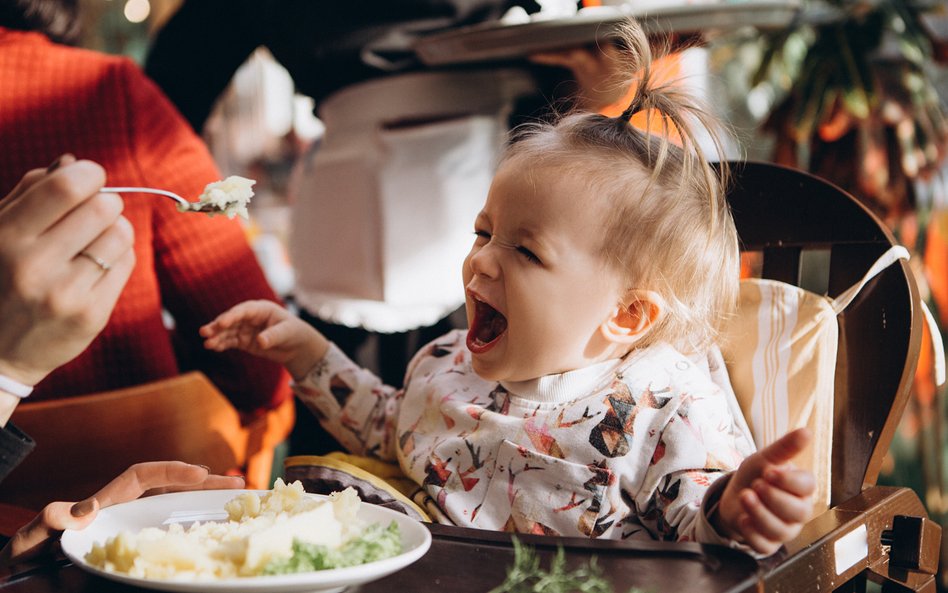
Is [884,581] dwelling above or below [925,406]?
above

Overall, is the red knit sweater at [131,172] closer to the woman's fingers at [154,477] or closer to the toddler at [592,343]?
the toddler at [592,343]

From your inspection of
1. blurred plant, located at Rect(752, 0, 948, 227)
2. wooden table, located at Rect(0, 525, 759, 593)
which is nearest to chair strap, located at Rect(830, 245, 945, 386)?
wooden table, located at Rect(0, 525, 759, 593)

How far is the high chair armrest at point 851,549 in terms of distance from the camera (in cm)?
80

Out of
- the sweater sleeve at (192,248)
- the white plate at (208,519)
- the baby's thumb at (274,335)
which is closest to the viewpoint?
the white plate at (208,519)

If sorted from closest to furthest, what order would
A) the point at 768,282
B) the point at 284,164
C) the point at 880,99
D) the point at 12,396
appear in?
the point at 12,396
the point at 768,282
the point at 880,99
the point at 284,164

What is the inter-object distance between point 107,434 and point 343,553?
2.06 feet

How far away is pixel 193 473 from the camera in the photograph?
901mm

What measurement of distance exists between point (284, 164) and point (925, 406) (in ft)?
13.2

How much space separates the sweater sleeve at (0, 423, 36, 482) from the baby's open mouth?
0.54 m

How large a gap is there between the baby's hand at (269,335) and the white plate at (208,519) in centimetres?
40

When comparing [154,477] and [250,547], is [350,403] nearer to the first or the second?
[154,477]

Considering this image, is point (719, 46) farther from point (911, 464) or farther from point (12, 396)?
point (12, 396)

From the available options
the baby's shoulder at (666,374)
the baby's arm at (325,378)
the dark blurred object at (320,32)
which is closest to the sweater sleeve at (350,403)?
the baby's arm at (325,378)

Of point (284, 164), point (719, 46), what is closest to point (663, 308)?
point (719, 46)
